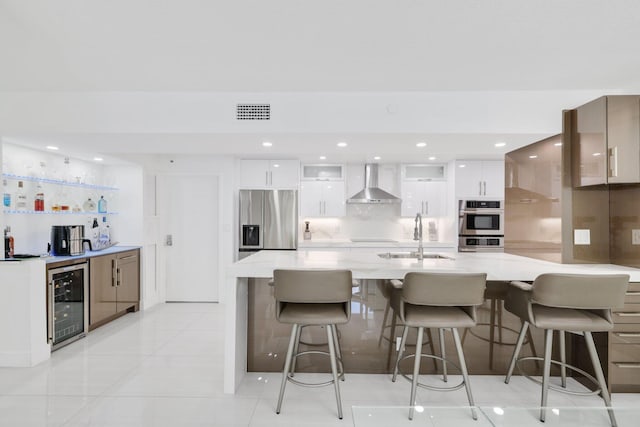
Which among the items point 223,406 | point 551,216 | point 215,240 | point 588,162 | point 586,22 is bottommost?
point 223,406

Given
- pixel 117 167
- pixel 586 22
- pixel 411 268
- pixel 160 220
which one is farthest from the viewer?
pixel 160 220

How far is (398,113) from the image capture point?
3.12 metres

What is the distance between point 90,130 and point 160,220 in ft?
8.61

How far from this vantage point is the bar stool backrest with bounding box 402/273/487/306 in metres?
2.33

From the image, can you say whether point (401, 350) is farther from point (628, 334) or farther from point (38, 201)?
point (38, 201)

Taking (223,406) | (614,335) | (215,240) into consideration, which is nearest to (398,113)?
(614,335)

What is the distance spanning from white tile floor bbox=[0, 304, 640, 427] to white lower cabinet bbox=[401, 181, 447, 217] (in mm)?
3377

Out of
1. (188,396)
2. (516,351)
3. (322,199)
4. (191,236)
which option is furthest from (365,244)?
(188,396)

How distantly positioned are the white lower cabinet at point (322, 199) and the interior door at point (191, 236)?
1.42 meters

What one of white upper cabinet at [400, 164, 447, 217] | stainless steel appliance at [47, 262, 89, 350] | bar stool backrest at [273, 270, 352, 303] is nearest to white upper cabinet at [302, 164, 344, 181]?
white upper cabinet at [400, 164, 447, 217]

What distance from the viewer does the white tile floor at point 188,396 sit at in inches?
91.1

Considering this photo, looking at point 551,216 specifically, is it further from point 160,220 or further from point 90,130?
point 160,220

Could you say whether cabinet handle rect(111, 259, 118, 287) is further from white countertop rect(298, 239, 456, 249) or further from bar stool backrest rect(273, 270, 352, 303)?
A: bar stool backrest rect(273, 270, 352, 303)

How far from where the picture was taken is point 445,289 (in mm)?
2334
